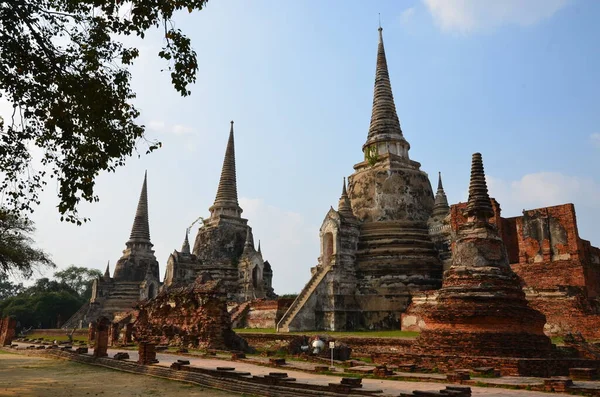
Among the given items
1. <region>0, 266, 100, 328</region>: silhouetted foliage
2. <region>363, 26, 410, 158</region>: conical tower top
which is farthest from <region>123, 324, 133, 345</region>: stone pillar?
<region>0, 266, 100, 328</region>: silhouetted foliage

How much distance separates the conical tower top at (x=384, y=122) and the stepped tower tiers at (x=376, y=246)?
0.20ft

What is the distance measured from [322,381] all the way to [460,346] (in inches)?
210

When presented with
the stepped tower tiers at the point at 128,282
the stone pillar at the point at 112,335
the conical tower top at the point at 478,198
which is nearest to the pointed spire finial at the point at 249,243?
the stepped tower tiers at the point at 128,282

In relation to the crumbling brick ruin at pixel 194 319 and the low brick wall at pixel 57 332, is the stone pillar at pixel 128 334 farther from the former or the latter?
the low brick wall at pixel 57 332

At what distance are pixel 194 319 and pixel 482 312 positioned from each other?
11.2 metres

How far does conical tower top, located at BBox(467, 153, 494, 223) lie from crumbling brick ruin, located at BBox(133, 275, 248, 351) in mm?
9646

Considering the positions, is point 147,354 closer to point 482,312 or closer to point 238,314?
point 482,312

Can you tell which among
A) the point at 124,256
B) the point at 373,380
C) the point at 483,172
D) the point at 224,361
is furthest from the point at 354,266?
the point at 124,256

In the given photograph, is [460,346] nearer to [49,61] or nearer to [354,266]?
[49,61]

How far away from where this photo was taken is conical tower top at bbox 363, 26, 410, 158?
32.0 m

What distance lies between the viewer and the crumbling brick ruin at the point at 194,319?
19.9 metres

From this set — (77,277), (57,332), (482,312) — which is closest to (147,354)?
(482,312)

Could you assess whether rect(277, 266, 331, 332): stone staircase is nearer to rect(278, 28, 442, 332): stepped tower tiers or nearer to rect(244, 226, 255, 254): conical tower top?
rect(278, 28, 442, 332): stepped tower tiers

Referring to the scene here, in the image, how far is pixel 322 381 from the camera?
10.6 metres
